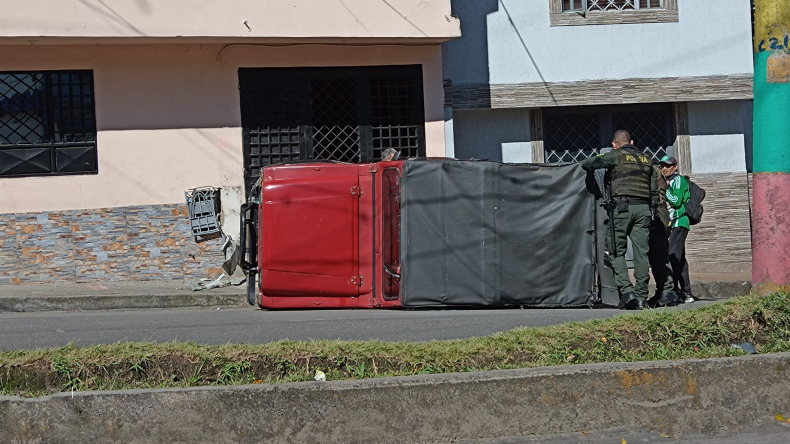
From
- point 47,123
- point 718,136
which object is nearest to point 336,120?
point 47,123

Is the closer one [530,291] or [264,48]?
[530,291]

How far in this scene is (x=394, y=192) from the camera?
36.1 ft

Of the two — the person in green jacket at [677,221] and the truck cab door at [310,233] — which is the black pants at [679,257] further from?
the truck cab door at [310,233]

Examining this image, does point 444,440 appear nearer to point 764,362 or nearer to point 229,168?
point 764,362

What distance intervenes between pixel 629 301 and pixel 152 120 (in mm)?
7257

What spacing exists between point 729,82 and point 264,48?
695cm

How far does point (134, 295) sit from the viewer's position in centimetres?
1202

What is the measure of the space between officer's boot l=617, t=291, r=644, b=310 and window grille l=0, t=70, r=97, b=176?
760 cm

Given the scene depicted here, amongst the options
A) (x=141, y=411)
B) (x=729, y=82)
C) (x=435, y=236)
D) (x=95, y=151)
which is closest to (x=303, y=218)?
(x=435, y=236)

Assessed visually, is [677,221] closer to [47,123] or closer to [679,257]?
[679,257]

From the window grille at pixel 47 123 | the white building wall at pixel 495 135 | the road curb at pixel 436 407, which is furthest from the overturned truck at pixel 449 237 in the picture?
the road curb at pixel 436 407

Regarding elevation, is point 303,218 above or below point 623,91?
below

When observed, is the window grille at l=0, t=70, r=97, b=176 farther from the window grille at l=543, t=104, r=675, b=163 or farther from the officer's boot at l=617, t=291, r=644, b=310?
the officer's boot at l=617, t=291, r=644, b=310

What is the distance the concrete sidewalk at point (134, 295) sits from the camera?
38.5ft
